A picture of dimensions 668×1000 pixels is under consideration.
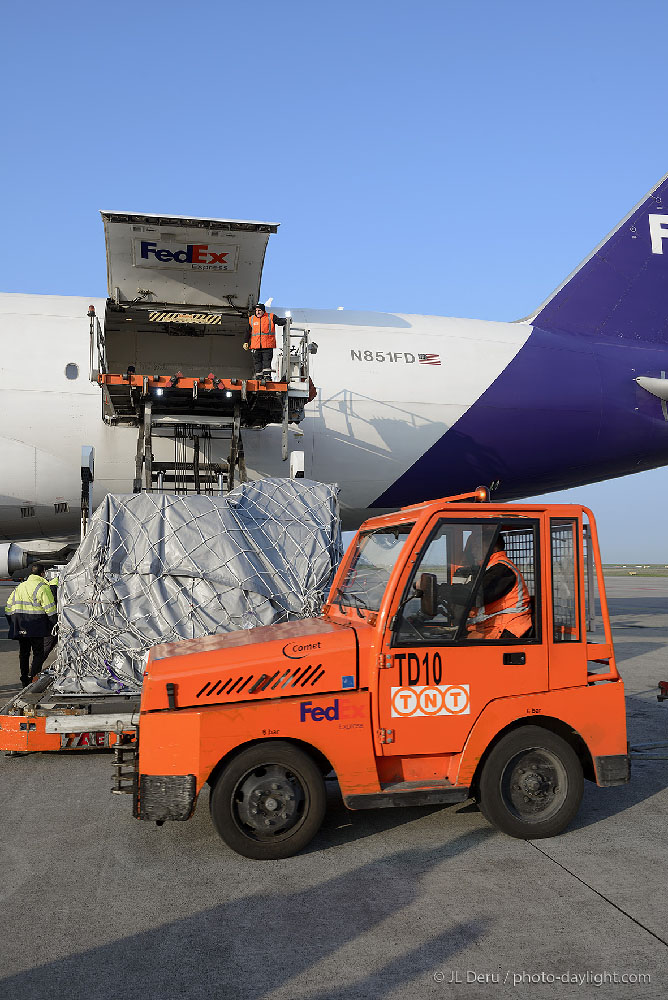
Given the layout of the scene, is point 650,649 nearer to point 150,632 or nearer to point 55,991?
point 150,632

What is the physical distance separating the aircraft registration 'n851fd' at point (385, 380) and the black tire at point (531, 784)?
316 inches

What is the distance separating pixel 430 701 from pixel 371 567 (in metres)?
1.16

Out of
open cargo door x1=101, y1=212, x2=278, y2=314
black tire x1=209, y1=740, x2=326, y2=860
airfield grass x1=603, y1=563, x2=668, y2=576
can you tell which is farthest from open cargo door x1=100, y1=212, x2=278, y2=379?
airfield grass x1=603, y1=563, x2=668, y2=576

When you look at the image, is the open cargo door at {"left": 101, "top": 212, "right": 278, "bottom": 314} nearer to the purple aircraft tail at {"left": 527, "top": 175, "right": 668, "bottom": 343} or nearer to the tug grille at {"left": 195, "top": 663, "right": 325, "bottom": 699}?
the purple aircraft tail at {"left": 527, "top": 175, "right": 668, "bottom": 343}

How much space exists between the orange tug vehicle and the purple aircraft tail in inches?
415

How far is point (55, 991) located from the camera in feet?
10.8

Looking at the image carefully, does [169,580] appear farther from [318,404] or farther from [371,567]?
[318,404]

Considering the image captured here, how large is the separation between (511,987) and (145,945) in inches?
66.9

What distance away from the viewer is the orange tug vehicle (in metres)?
4.71

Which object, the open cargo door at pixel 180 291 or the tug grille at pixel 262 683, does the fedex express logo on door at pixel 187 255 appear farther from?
the tug grille at pixel 262 683

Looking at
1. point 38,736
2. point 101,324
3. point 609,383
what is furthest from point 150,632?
point 609,383

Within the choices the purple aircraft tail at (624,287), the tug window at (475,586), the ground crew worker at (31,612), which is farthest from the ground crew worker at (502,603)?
the purple aircraft tail at (624,287)

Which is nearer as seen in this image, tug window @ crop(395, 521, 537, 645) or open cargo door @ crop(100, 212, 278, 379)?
tug window @ crop(395, 521, 537, 645)

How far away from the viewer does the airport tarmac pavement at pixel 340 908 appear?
133 inches
